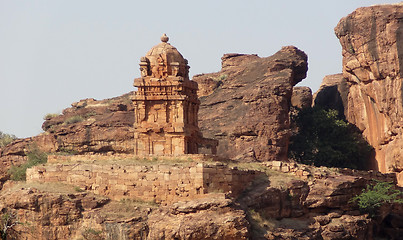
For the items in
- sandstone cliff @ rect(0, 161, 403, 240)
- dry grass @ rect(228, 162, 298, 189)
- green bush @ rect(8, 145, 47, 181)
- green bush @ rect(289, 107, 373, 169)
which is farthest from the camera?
green bush @ rect(289, 107, 373, 169)

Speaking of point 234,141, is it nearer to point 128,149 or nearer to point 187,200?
point 128,149

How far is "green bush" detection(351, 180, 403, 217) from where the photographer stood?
43.6 metres

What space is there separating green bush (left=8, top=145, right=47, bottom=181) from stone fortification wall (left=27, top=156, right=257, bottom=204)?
42.1ft

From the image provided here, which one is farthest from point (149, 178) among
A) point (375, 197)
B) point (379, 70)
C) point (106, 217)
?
point (379, 70)

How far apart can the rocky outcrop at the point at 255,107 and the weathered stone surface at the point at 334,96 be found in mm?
4543

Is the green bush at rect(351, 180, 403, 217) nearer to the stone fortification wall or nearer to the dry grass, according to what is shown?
the dry grass

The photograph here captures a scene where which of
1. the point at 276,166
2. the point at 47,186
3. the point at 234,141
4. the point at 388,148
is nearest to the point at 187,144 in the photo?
the point at 276,166

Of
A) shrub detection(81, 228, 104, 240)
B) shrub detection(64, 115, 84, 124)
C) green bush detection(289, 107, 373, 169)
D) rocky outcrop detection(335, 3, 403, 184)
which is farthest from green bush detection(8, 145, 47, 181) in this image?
rocky outcrop detection(335, 3, 403, 184)

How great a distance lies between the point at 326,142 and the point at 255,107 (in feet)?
21.7

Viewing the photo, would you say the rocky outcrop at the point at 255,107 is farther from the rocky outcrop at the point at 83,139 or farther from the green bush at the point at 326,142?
the rocky outcrop at the point at 83,139

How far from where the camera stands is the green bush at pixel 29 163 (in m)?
53.1

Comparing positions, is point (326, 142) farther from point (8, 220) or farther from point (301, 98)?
point (8, 220)

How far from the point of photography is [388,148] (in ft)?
183

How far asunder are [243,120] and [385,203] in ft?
46.5
